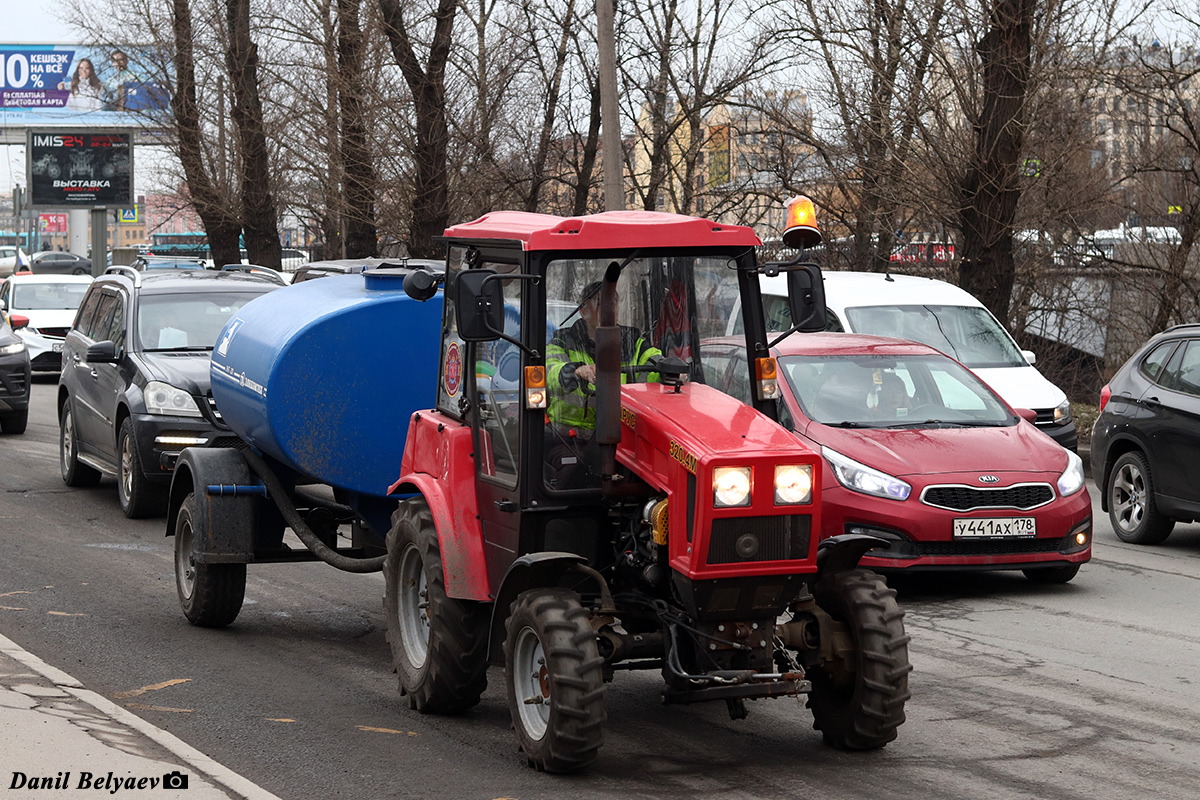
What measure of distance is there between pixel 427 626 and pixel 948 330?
8927 millimetres

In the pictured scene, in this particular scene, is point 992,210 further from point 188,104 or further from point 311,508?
point 188,104

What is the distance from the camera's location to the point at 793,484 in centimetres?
553

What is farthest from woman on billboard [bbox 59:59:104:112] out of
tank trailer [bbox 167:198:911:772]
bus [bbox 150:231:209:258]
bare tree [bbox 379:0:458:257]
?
tank trailer [bbox 167:198:911:772]

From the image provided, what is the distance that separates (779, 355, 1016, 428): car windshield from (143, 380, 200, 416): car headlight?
4.91 meters

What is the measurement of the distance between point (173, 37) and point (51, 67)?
44100 millimetres

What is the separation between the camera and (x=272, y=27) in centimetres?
3134

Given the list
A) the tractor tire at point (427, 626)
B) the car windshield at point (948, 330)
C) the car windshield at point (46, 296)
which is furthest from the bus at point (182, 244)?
the tractor tire at point (427, 626)

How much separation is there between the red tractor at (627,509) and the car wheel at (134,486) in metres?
6.34

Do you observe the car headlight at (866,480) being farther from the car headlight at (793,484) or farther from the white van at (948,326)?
the white van at (948,326)

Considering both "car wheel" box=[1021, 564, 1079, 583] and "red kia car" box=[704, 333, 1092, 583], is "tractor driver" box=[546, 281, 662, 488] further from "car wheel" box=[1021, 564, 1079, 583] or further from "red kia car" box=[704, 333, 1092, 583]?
"car wheel" box=[1021, 564, 1079, 583]

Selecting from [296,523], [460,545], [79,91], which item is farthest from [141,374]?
[79,91]

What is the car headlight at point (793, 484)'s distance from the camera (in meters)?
5.52

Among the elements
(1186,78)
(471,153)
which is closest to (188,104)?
(471,153)

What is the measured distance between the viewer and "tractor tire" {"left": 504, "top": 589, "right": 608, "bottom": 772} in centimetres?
559
